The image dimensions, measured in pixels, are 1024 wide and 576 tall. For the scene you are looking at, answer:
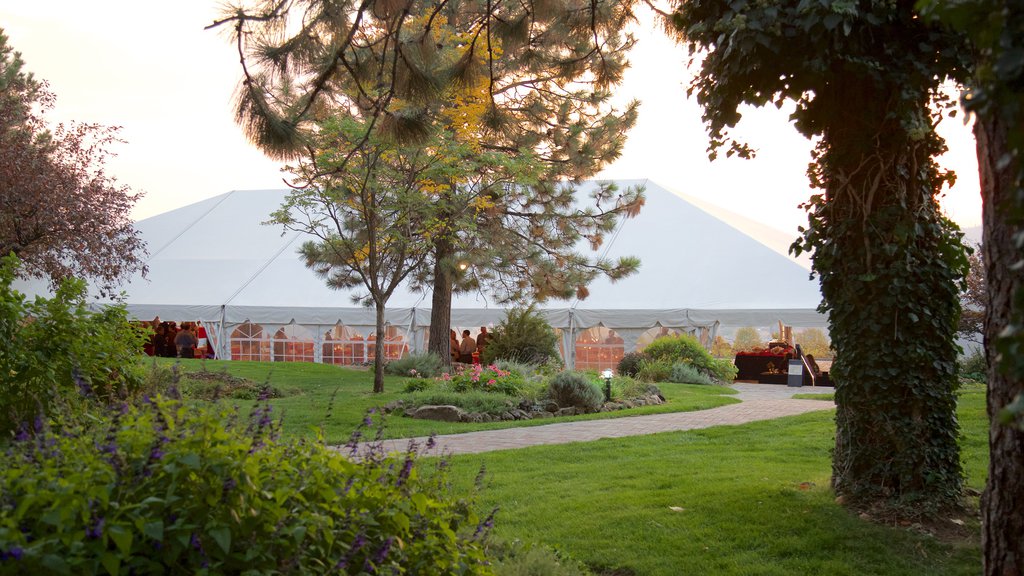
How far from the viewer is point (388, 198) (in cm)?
Answer: 1550

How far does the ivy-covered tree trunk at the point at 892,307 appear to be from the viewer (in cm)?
566

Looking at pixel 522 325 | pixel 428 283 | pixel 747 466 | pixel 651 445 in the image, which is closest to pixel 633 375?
pixel 522 325

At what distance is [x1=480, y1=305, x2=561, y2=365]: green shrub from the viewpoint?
65.7 feet

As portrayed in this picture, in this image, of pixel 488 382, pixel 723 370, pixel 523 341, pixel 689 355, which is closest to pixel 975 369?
pixel 723 370

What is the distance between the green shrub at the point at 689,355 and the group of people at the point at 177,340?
473 inches

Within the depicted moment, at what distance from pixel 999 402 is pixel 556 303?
62.6 ft

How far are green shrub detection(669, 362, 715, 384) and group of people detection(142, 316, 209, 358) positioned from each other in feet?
40.1

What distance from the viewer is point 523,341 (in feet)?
66.0

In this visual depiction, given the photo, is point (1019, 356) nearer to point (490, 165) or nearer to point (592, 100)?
point (490, 165)

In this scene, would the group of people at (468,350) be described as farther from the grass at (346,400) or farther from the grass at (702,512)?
the grass at (702,512)

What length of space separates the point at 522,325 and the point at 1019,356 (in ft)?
61.5

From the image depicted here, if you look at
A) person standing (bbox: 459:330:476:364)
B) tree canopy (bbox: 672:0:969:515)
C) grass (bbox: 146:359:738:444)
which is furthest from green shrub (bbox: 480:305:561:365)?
tree canopy (bbox: 672:0:969:515)

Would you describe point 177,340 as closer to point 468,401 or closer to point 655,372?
point 468,401

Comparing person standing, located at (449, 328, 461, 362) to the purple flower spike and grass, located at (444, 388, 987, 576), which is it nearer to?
grass, located at (444, 388, 987, 576)
